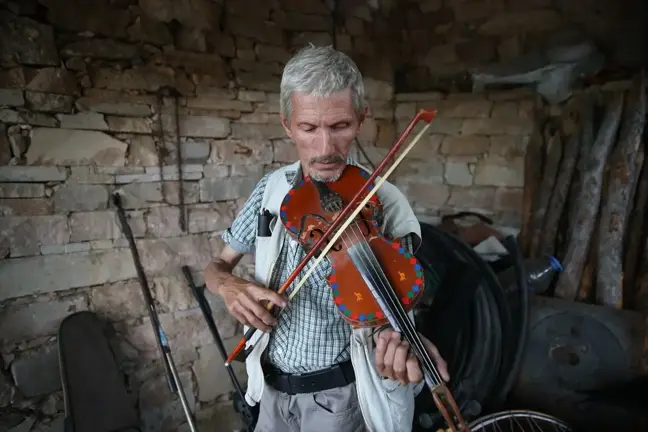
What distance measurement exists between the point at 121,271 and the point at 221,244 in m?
0.46

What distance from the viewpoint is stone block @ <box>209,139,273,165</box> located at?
218 cm

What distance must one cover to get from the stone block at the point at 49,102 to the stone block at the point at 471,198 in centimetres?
196

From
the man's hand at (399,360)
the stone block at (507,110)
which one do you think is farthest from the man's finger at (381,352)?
the stone block at (507,110)

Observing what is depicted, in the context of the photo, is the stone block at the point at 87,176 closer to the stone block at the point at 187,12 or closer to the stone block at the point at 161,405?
the stone block at the point at 187,12

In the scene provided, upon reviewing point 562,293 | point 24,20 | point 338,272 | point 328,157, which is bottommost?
point 562,293

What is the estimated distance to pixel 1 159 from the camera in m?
1.65

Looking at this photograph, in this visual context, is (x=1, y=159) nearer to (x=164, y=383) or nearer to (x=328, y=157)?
(x=164, y=383)

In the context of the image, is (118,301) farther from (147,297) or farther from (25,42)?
(25,42)

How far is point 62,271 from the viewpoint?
70.9 inches

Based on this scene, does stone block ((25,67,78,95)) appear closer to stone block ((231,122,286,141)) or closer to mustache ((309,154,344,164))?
stone block ((231,122,286,141))

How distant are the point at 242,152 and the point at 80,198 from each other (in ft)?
2.41

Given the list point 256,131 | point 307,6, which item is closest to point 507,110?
point 307,6

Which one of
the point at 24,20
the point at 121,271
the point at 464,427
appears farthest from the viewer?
the point at 121,271

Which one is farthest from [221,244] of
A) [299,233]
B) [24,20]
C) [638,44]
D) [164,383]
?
[638,44]
